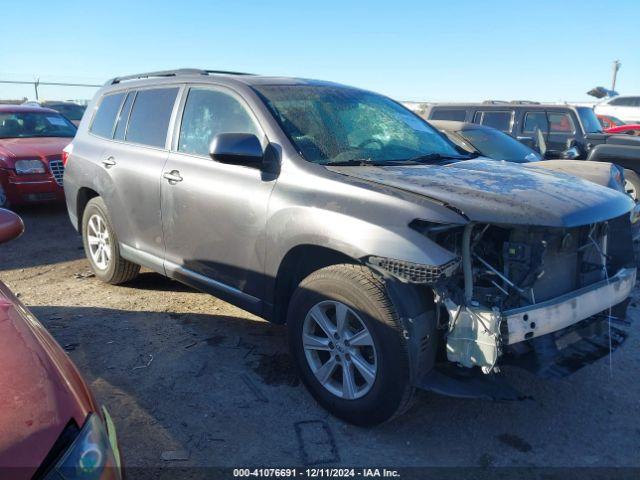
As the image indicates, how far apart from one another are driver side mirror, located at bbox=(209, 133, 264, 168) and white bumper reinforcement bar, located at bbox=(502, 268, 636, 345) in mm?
1652

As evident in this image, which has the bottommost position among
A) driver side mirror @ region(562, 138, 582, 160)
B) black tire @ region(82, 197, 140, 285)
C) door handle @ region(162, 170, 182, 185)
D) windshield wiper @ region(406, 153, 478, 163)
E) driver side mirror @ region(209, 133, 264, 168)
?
black tire @ region(82, 197, 140, 285)

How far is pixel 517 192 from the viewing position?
277 cm

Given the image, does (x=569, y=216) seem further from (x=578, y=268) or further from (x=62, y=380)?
(x=62, y=380)

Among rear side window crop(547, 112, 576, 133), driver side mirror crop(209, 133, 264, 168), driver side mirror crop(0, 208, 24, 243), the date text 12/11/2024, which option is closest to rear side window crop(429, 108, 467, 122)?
rear side window crop(547, 112, 576, 133)

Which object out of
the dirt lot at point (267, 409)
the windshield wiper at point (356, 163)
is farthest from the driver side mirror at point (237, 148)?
the dirt lot at point (267, 409)

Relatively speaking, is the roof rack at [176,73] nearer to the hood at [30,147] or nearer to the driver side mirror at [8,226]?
the driver side mirror at [8,226]

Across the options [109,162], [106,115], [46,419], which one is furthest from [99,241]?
[46,419]

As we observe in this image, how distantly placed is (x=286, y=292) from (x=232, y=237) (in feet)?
1.70

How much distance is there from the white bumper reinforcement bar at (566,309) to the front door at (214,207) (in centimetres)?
152

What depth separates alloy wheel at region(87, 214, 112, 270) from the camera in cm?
489

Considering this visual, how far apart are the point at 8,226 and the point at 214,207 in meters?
1.27

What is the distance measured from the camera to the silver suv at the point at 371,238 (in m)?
2.58

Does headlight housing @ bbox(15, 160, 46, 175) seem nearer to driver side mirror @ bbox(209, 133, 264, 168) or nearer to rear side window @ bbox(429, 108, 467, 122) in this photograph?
driver side mirror @ bbox(209, 133, 264, 168)

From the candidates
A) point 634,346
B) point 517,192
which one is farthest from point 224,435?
point 634,346
